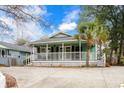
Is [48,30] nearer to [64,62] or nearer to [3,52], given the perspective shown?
[64,62]

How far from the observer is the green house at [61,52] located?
12961 millimetres

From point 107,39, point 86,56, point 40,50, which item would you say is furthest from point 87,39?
point 40,50

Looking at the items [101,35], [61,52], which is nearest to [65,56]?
[61,52]

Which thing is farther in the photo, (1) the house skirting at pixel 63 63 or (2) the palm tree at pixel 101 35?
(1) the house skirting at pixel 63 63

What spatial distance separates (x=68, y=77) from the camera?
35.4 ft

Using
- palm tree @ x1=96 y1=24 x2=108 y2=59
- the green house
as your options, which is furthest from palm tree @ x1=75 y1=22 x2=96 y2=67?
palm tree @ x1=96 y1=24 x2=108 y2=59

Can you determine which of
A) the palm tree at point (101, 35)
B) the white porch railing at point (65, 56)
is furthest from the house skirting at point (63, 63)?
the palm tree at point (101, 35)

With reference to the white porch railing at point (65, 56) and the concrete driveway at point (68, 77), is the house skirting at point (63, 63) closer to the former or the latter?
the white porch railing at point (65, 56)

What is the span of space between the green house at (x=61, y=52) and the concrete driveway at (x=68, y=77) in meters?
1.04

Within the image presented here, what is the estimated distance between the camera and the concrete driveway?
10.2m

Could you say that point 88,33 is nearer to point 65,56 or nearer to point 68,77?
point 65,56

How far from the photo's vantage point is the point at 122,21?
1192cm

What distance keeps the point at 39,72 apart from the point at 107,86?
263cm

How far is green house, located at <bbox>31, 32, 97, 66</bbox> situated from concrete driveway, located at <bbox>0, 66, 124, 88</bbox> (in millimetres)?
1044
